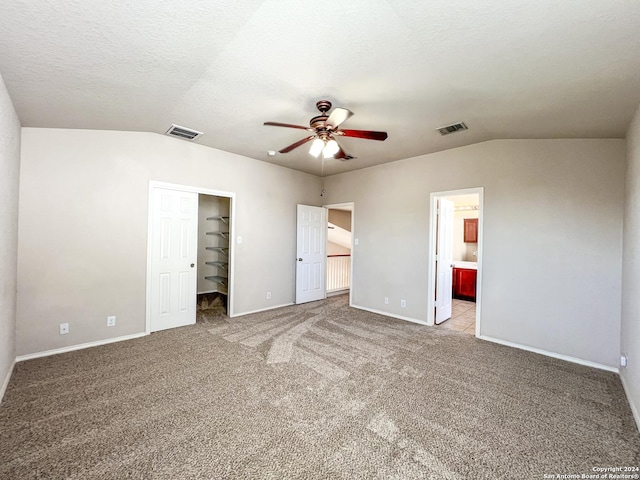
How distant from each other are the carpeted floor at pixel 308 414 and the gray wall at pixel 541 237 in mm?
446

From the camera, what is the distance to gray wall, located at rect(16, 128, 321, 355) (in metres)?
3.05

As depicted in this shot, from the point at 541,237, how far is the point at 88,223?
557 cm

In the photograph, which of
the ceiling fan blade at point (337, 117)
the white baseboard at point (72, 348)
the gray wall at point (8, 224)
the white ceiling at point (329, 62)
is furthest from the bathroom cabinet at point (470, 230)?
the gray wall at point (8, 224)

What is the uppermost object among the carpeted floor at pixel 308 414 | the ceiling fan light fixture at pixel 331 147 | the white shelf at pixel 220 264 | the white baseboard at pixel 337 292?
the ceiling fan light fixture at pixel 331 147

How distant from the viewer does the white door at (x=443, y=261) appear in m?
4.52

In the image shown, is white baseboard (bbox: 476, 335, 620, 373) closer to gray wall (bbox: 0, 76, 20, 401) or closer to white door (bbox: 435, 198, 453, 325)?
white door (bbox: 435, 198, 453, 325)

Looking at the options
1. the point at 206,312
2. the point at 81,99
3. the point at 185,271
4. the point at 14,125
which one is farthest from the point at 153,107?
the point at 206,312

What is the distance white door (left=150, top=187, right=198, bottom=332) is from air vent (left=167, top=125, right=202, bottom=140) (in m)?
0.79

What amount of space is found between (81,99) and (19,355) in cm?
277

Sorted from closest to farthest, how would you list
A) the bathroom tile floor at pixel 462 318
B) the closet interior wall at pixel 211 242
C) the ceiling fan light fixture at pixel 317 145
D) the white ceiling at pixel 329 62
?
the white ceiling at pixel 329 62 < the ceiling fan light fixture at pixel 317 145 < the bathroom tile floor at pixel 462 318 < the closet interior wall at pixel 211 242

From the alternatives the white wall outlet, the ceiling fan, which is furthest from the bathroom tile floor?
the ceiling fan

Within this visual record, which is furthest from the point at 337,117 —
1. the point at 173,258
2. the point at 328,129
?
the point at 173,258

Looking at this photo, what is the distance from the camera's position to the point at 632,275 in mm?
2527

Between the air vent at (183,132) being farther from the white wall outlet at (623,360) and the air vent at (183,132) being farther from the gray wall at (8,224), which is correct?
the white wall outlet at (623,360)
